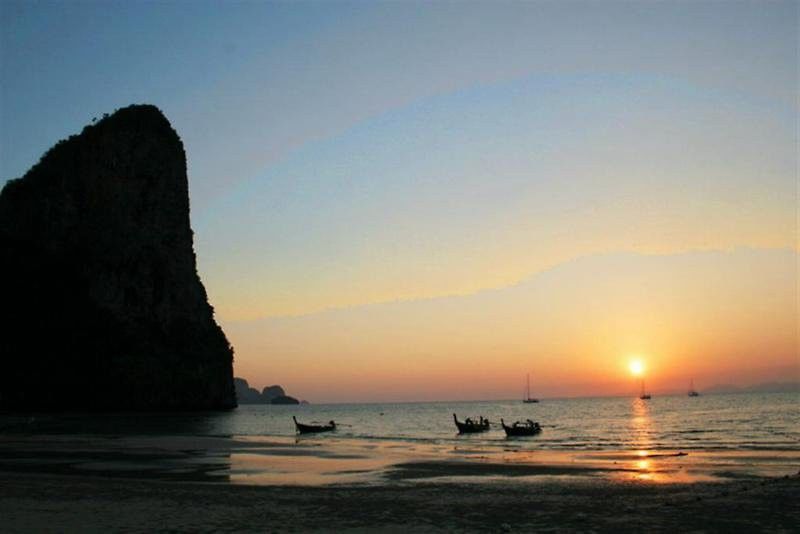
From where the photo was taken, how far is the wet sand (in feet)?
50.9

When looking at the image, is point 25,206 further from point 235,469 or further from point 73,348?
point 235,469

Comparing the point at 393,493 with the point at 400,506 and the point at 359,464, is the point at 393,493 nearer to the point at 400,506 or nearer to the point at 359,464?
the point at 400,506

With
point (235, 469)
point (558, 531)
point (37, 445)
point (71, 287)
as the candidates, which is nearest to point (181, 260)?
point (71, 287)

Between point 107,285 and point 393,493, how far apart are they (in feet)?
328

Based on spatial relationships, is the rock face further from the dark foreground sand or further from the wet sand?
the dark foreground sand

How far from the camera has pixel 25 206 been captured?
113188mm

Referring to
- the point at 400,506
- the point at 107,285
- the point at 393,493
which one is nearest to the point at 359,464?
the point at 393,493

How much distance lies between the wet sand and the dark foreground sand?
0.03 m

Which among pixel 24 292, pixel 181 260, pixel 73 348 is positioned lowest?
pixel 73 348

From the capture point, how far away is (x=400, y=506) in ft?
59.3

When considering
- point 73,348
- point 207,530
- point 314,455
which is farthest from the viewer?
point 73,348

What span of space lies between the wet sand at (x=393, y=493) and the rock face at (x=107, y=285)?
247ft

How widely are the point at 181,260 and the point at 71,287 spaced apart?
20397 millimetres

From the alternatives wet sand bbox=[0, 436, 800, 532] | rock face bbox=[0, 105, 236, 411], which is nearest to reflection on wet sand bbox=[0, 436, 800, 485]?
wet sand bbox=[0, 436, 800, 532]
